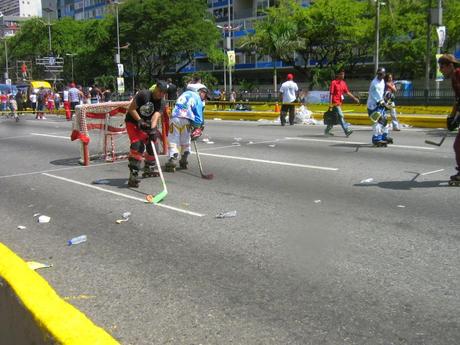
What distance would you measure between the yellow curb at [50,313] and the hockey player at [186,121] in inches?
281

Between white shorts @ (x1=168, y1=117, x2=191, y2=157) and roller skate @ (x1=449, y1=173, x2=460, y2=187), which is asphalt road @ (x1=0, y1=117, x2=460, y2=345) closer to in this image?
roller skate @ (x1=449, y1=173, x2=460, y2=187)

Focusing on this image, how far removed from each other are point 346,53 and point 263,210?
176 ft

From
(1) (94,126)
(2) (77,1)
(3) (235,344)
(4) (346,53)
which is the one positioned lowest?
(3) (235,344)

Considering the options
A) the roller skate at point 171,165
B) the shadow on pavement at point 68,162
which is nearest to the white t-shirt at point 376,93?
the roller skate at point 171,165

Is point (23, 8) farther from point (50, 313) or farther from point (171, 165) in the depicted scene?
point (50, 313)

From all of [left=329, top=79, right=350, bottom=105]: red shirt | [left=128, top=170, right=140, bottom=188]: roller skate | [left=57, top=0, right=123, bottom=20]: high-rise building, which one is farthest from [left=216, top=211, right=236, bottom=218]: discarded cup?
[left=57, top=0, right=123, bottom=20]: high-rise building

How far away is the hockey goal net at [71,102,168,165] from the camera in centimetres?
1155

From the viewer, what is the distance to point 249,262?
5055mm

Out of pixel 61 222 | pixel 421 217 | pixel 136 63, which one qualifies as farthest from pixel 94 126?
pixel 136 63

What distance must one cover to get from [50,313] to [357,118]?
781 inches

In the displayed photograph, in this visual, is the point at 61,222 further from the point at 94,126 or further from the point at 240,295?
the point at 94,126

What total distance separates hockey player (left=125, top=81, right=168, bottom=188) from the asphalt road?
17.8 inches

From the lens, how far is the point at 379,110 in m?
12.6

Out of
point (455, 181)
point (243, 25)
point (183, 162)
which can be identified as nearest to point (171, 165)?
point (183, 162)
